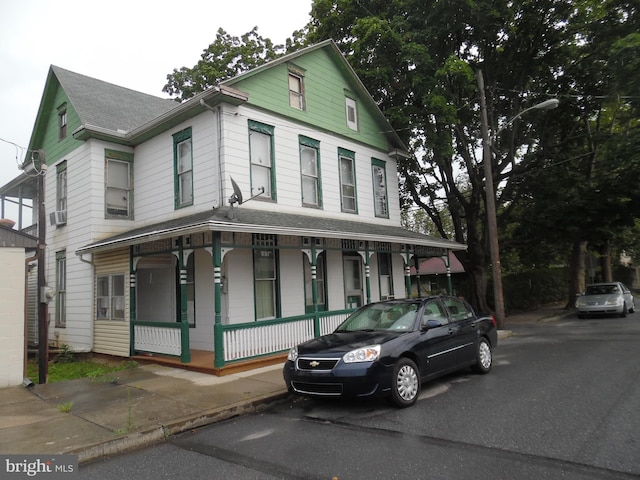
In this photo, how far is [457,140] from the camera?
18969 millimetres

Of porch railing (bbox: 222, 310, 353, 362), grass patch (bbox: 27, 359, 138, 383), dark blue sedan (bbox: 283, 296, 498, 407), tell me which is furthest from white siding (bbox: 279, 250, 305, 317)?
dark blue sedan (bbox: 283, 296, 498, 407)

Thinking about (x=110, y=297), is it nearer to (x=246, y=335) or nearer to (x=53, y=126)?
(x=246, y=335)

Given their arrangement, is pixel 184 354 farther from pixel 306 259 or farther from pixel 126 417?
pixel 306 259

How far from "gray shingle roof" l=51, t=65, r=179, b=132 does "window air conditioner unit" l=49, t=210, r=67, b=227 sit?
316 cm

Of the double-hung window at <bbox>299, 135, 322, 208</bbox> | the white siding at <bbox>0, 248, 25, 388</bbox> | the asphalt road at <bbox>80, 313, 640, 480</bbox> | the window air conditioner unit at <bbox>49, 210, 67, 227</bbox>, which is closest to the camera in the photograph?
the asphalt road at <bbox>80, 313, 640, 480</bbox>

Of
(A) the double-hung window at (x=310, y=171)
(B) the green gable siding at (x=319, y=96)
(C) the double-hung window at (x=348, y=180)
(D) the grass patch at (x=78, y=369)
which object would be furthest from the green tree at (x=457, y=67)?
(D) the grass patch at (x=78, y=369)

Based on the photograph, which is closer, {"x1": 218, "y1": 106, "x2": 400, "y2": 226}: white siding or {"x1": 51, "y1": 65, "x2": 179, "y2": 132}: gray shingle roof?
{"x1": 218, "y1": 106, "x2": 400, "y2": 226}: white siding

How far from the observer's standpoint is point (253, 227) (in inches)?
360

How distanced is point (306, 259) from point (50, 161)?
10.1 meters

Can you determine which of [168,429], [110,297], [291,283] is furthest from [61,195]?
[168,429]

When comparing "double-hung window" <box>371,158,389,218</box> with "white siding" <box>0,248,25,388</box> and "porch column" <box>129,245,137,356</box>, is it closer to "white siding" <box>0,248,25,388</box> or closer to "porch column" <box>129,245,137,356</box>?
"porch column" <box>129,245,137,356</box>

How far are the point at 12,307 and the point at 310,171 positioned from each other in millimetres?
Answer: 8074

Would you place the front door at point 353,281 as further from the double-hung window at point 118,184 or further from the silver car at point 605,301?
the silver car at point 605,301

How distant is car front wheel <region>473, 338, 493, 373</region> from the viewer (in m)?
8.20
